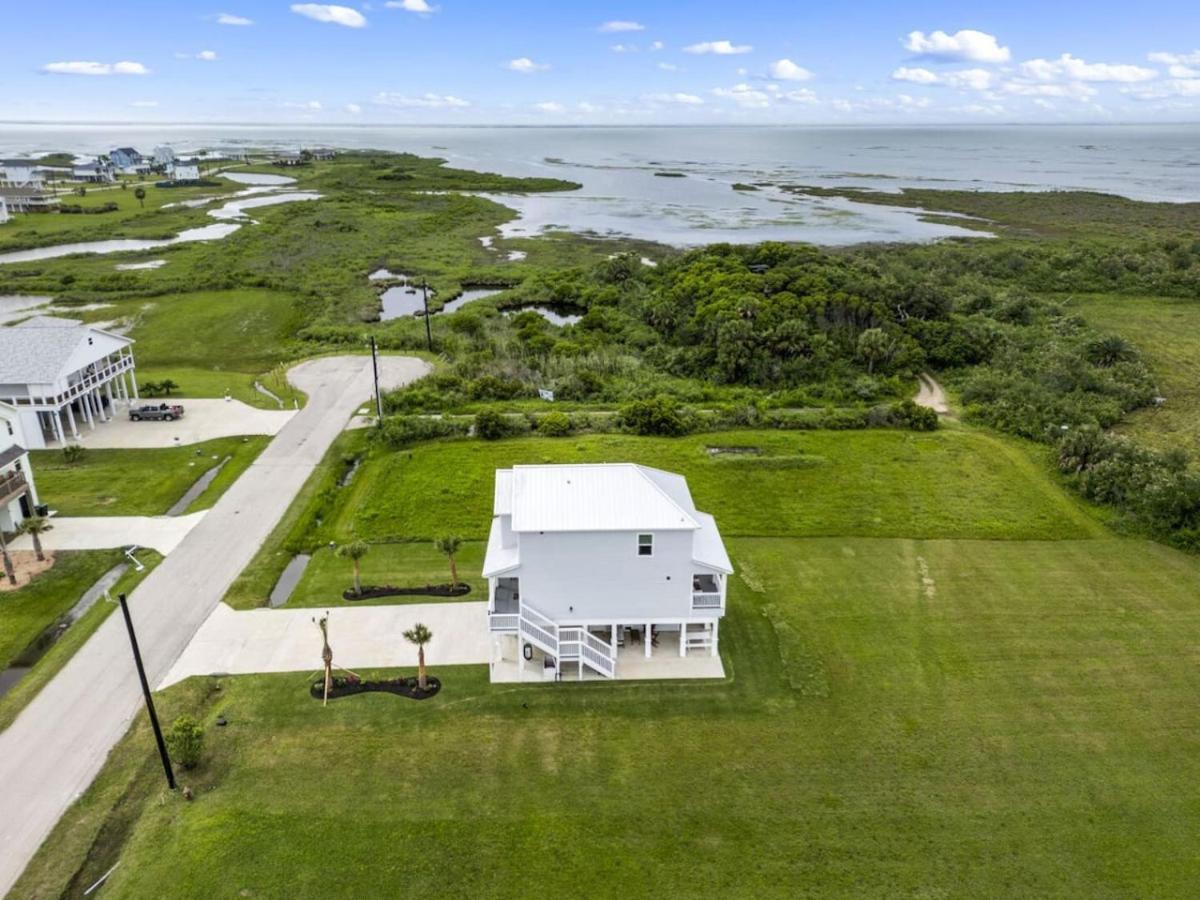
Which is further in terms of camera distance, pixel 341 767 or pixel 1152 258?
pixel 1152 258

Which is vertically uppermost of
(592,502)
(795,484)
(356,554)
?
(592,502)

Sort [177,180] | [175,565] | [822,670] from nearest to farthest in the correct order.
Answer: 1. [822,670]
2. [175,565]
3. [177,180]

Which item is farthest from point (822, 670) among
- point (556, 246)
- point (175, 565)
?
point (556, 246)

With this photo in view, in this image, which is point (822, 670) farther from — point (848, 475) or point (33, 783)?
point (33, 783)

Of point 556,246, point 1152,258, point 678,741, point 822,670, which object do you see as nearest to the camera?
point 678,741

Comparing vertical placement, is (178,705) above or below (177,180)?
below

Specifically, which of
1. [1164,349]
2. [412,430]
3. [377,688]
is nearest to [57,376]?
[412,430]

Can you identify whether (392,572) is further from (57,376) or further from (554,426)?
(57,376)
